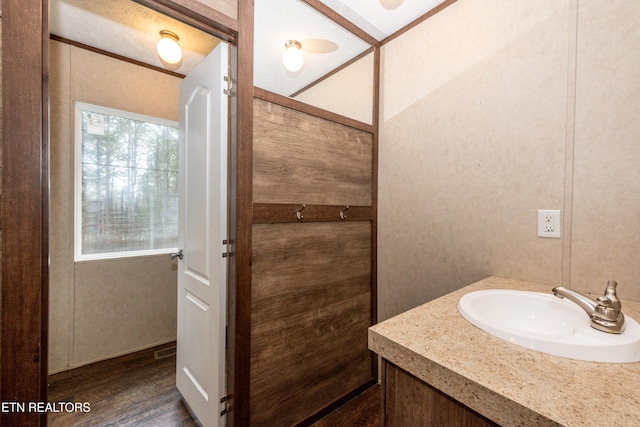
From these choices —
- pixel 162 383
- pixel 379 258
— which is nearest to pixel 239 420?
pixel 162 383

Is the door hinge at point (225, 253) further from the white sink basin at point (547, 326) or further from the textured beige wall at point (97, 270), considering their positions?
the textured beige wall at point (97, 270)

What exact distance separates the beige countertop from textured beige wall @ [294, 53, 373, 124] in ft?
4.94

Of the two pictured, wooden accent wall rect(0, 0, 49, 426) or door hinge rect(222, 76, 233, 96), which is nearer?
wooden accent wall rect(0, 0, 49, 426)

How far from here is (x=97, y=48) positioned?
205cm

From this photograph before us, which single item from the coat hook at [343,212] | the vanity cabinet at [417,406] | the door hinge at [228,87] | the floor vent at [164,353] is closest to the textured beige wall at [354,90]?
the coat hook at [343,212]

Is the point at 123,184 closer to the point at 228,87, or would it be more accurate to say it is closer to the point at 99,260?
the point at 99,260

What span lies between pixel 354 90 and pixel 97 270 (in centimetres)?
237

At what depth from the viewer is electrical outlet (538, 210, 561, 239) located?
1.20m

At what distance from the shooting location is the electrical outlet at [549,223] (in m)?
1.20

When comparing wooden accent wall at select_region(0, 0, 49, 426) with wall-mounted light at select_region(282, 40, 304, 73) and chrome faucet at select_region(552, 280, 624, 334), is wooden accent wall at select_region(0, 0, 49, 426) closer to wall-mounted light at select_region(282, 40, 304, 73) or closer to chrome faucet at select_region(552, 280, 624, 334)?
wall-mounted light at select_region(282, 40, 304, 73)

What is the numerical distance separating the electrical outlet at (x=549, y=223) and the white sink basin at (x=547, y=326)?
0.30m

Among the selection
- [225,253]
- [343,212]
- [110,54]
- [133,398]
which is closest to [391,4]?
[343,212]

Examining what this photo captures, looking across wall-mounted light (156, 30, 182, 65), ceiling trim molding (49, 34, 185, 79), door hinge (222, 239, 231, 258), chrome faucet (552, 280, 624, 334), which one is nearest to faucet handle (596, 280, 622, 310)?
chrome faucet (552, 280, 624, 334)

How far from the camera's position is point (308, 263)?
154 cm
